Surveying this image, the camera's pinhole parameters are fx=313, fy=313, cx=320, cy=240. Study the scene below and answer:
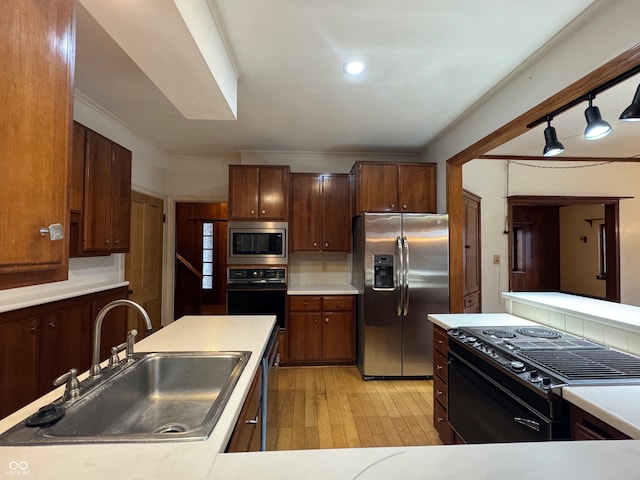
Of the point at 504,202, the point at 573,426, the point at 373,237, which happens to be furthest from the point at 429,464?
the point at 504,202

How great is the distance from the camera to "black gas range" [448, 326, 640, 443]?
120 cm

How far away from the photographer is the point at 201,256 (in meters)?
6.16

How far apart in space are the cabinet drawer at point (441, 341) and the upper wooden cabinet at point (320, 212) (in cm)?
173

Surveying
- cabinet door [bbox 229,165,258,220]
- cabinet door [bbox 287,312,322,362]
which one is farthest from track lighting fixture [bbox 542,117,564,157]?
cabinet door [bbox 229,165,258,220]

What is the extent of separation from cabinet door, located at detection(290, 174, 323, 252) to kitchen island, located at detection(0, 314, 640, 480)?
3004 mm

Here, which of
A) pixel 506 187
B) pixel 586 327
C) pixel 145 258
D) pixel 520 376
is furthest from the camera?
pixel 506 187

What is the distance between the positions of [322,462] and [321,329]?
2.85 m

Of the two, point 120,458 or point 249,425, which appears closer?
point 120,458

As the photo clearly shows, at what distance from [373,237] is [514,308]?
1.38 m

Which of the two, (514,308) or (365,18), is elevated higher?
(365,18)

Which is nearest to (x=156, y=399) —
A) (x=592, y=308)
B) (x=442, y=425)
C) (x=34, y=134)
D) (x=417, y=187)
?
(x=34, y=134)

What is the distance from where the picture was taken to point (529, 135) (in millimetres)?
3133

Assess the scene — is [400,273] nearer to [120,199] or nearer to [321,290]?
[321,290]

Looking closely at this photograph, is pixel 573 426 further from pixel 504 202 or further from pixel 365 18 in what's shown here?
pixel 504 202
